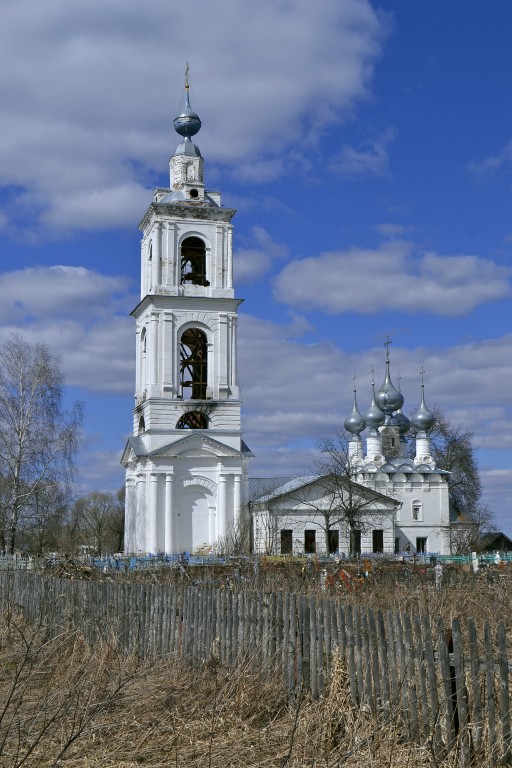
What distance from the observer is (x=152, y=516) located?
40375mm

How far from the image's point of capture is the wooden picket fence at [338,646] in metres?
6.91

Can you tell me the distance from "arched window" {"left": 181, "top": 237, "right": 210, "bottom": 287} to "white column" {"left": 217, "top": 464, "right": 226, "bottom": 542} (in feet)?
28.7

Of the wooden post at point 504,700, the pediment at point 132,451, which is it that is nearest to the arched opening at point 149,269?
the pediment at point 132,451

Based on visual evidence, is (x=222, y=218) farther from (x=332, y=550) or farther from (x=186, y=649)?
(x=186, y=649)

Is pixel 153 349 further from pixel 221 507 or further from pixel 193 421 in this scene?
pixel 221 507

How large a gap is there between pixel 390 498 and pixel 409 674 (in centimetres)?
4477

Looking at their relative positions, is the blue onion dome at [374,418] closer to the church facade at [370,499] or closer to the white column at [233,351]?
the church facade at [370,499]

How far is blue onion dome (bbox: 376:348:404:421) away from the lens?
62062mm

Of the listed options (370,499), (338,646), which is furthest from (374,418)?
(338,646)

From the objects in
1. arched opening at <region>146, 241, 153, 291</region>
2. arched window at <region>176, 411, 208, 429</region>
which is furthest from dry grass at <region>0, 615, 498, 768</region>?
arched opening at <region>146, 241, 153, 291</region>

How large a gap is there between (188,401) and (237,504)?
15.9 ft

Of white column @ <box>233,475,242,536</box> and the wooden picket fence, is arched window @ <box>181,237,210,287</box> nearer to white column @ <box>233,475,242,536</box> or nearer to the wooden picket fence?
white column @ <box>233,475,242,536</box>

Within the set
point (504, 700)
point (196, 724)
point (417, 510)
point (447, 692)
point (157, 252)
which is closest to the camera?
point (504, 700)

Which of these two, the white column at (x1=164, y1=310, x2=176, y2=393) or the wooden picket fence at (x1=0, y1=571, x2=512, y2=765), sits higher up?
the white column at (x1=164, y1=310, x2=176, y2=393)
